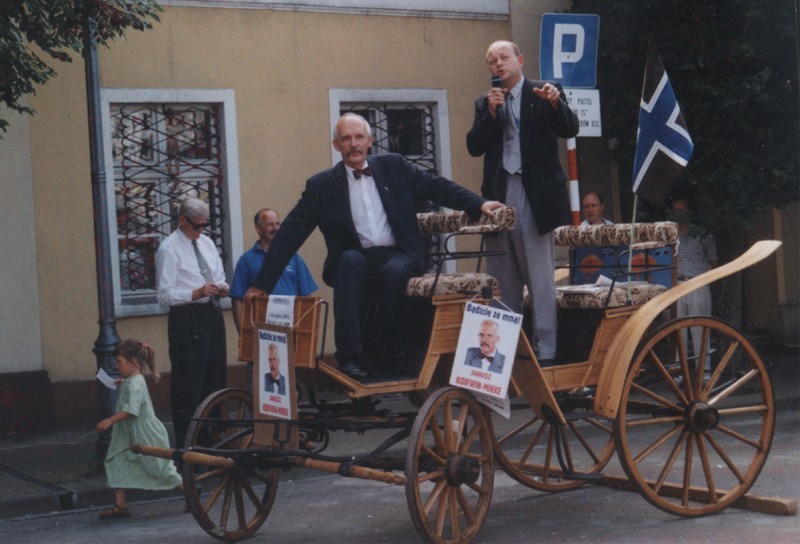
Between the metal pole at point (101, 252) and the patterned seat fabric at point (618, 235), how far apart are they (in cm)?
363

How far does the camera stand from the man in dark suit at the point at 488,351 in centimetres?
662

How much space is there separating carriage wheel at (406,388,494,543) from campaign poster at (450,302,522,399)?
8 cm

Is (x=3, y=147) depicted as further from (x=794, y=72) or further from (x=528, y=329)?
(x=794, y=72)

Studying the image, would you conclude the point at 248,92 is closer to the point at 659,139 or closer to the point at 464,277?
the point at 659,139

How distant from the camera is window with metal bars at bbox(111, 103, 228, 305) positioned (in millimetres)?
12531

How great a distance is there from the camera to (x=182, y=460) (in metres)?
6.68

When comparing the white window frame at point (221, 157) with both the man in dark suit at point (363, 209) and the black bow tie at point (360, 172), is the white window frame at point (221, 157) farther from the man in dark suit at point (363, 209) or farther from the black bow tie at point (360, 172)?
the black bow tie at point (360, 172)

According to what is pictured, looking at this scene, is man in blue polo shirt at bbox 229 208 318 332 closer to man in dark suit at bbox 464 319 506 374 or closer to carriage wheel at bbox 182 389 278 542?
carriage wheel at bbox 182 389 278 542

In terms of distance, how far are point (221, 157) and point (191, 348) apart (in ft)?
12.0

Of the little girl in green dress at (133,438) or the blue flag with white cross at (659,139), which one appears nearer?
the blue flag with white cross at (659,139)

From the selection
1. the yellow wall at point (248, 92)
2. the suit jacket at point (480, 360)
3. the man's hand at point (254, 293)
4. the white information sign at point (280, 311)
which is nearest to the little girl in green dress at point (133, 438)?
the man's hand at point (254, 293)

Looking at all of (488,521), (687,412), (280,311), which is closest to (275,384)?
(280,311)

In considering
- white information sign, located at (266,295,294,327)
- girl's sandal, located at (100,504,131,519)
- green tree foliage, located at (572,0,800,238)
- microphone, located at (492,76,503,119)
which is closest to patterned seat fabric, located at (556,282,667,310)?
microphone, located at (492,76,503,119)

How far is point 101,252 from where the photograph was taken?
9984mm
